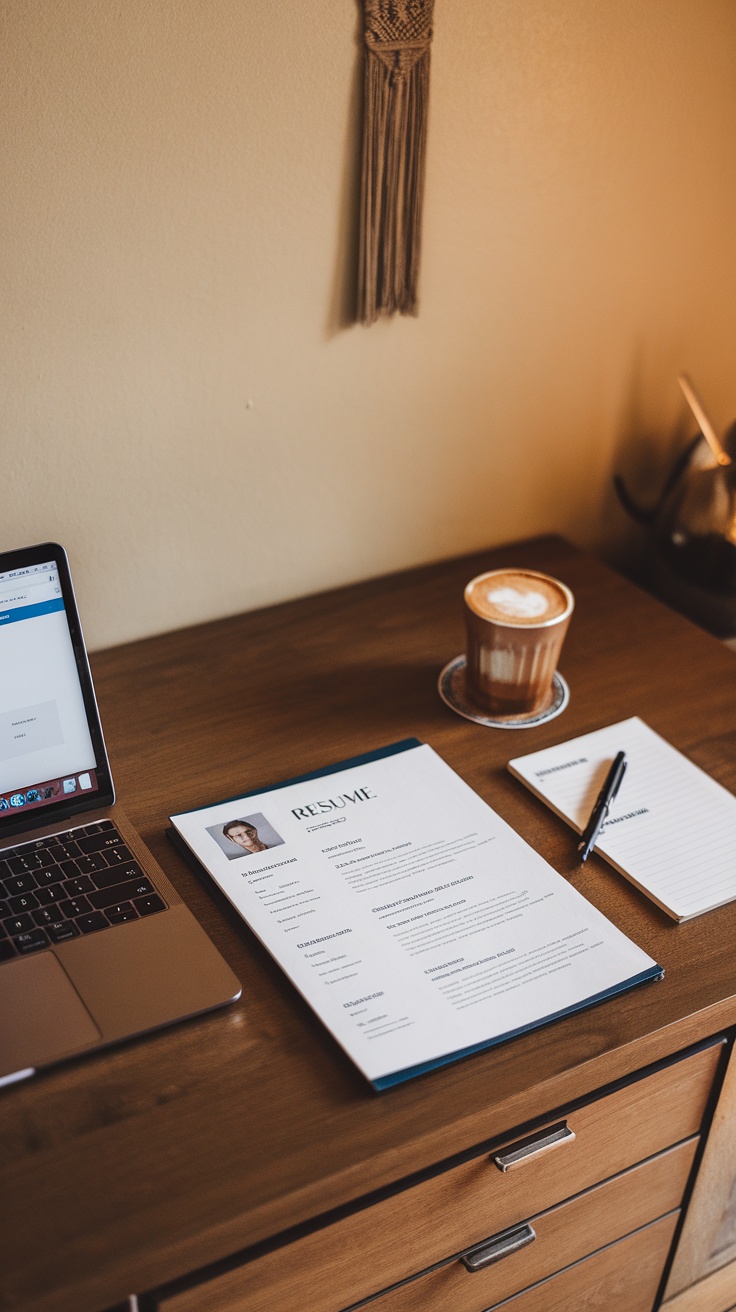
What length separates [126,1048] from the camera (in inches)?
29.7

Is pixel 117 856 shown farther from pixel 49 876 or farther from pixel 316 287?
pixel 316 287

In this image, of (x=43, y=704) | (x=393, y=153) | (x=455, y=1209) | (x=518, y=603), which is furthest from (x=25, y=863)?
(x=393, y=153)

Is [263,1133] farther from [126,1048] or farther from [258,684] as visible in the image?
[258,684]

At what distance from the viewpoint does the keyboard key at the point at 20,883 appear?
2.79 feet

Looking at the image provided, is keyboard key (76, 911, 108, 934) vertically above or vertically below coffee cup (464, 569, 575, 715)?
below

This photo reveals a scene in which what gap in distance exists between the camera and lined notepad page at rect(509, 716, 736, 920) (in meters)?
0.91

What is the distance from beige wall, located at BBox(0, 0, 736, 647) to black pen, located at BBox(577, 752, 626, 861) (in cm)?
44

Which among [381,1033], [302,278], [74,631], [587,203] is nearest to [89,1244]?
[381,1033]

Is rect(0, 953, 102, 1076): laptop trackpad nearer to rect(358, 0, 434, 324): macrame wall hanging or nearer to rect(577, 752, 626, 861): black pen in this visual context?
rect(577, 752, 626, 861): black pen

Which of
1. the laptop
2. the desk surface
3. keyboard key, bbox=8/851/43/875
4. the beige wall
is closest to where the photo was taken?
the desk surface

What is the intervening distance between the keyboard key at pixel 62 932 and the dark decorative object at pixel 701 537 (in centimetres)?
83

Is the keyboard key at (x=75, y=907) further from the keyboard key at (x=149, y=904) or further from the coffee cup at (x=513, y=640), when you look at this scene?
the coffee cup at (x=513, y=640)

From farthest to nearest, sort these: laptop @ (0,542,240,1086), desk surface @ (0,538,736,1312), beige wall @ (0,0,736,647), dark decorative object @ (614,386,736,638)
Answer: dark decorative object @ (614,386,736,638)
beige wall @ (0,0,736,647)
laptop @ (0,542,240,1086)
desk surface @ (0,538,736,1312)

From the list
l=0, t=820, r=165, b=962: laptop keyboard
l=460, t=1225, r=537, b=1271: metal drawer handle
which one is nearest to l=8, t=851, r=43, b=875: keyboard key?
l=0, t=820, r=165, b=962: laptop keyboard
